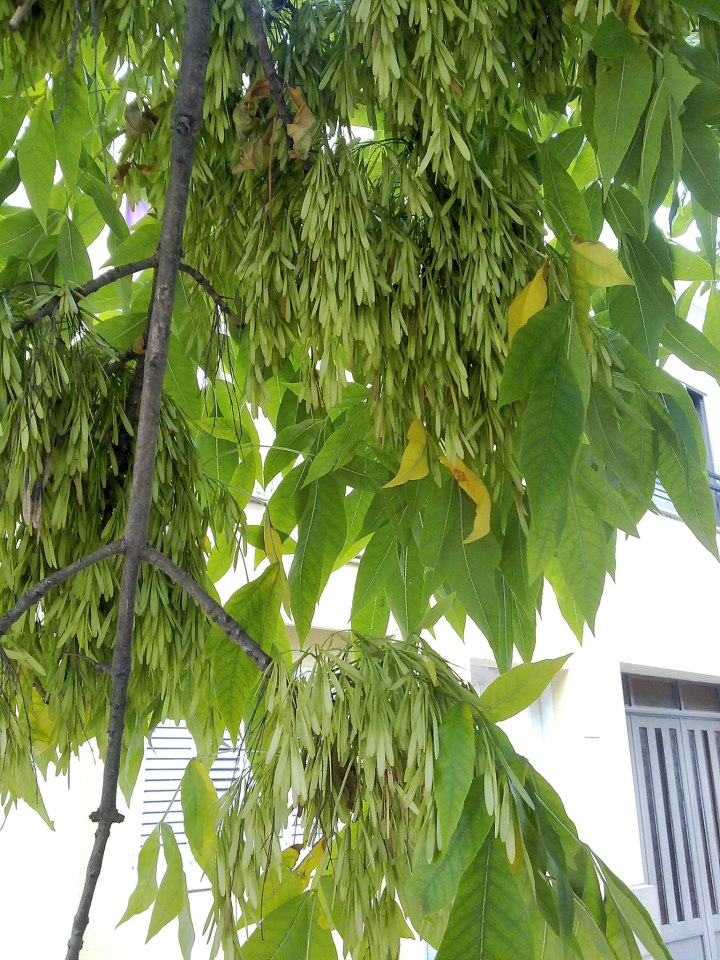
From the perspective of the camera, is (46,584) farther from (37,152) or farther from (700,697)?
(700,697)

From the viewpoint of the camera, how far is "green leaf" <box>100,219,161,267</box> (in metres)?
0.48

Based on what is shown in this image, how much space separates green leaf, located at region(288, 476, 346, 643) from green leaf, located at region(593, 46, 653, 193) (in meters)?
0.21

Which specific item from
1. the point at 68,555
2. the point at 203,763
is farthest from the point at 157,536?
the point at 203,763

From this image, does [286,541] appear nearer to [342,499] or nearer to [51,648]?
[342,499]

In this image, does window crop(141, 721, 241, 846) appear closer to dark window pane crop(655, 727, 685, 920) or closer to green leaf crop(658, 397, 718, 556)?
green leaf crop(658, 397, 718, 556)

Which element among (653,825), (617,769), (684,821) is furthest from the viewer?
(684,821)

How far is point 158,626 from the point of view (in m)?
0.35

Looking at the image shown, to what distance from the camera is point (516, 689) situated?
341mm

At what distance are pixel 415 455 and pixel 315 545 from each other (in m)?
0.13

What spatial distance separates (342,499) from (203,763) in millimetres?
147

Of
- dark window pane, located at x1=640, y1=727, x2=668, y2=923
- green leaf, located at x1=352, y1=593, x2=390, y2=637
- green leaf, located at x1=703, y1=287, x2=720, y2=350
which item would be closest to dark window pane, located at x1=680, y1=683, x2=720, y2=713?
dark window pane, located at x1=640, y1=727, x2=668, y2=923

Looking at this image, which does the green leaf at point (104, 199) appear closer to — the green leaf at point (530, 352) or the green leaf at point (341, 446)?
the green leaf at point (341, 446)

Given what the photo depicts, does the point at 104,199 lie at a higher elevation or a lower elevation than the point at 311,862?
higher

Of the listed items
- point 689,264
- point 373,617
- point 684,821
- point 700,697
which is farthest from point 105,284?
point 700,697
